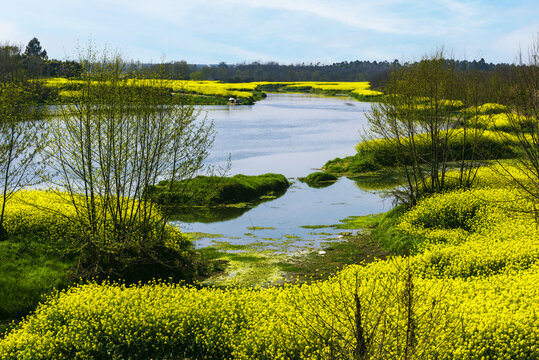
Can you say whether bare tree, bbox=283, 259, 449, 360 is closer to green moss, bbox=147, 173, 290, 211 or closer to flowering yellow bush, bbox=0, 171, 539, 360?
flowering yellow bush, bbox=0, 171, 539, 360

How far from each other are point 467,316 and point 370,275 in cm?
393

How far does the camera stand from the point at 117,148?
1714cm

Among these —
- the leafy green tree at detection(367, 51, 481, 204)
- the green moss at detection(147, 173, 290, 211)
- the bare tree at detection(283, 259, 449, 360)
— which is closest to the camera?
the bare tree at detection(283, 259, 449, 360)

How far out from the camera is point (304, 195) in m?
33.1

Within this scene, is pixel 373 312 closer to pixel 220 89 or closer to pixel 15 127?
pixel 15 127

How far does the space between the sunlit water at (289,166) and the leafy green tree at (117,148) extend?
4.87 m

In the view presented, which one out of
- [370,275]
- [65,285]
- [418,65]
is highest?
[418,65]

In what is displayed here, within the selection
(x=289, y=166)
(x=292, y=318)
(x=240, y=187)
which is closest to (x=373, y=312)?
(x=292, y=318)

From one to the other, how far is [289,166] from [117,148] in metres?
26.6

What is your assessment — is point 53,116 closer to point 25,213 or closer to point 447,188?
point 25,213

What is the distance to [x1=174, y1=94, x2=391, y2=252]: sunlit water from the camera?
80.0 feet

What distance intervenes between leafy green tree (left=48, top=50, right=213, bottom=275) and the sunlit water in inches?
192

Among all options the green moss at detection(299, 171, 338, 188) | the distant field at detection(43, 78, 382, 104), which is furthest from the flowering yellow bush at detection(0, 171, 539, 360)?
the green moss at detection(299, 171, 338, 188)

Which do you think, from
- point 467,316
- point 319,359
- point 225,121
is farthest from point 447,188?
point 225,121
